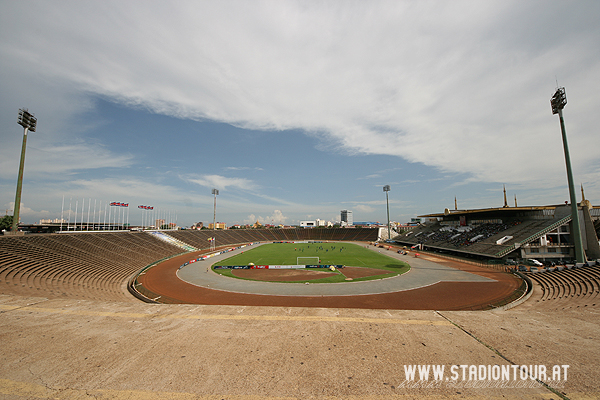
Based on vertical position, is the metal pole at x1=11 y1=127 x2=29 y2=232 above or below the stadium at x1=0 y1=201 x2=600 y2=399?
above

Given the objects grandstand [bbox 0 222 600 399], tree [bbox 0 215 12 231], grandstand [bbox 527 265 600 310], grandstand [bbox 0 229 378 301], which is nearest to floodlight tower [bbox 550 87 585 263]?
grandstand [bbox 527 265 600 310]

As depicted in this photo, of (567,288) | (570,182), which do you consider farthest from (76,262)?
(570,182)

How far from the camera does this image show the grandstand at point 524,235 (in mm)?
37344

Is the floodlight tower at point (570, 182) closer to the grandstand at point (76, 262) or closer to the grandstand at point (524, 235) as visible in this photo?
the grandstand at point (524, 235)

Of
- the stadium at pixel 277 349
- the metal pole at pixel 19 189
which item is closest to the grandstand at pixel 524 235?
the stadium at pixel 277 349

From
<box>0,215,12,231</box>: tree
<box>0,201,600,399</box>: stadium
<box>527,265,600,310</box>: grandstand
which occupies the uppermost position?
<box>0,215,12,231</box>: tree

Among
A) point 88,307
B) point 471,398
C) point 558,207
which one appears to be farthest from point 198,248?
point 558,207

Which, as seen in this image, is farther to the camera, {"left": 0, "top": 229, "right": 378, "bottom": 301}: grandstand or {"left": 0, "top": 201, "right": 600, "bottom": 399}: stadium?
{"left": 0, "top": 229, "right": 378, "bottom": 301}: grandstand

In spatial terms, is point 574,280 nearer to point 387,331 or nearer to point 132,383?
point 387,331

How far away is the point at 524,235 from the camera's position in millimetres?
39719

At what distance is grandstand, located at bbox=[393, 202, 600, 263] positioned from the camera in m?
37.3

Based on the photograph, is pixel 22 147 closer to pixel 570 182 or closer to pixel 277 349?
pixel 277 349

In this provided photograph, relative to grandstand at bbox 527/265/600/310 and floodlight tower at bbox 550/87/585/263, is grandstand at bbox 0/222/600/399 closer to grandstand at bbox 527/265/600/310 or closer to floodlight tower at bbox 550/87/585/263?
grandstand at bbox 527/265/600/310

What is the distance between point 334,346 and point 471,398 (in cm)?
333
